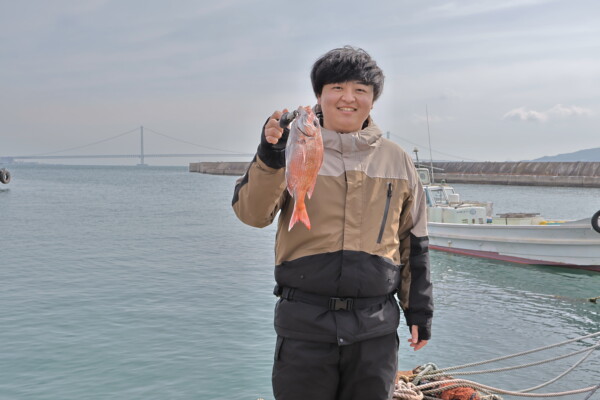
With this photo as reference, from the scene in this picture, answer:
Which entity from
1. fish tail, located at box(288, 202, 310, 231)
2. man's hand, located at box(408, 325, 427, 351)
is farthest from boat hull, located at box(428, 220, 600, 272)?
fish tail, located at box(288, 202, 310, 231)

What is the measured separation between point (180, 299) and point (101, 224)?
17.4 metres

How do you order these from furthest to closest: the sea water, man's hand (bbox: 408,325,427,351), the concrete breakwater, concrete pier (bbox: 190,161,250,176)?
concrete pier (bbox: 190,161,250,176), the concrete breakwater, the sea water, man's hand (bbox: 408,325,427,351)

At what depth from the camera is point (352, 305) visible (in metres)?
2.55

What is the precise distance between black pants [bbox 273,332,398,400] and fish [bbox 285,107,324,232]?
623mm

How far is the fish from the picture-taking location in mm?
2150

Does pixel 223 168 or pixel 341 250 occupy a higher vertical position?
pixel 223 168

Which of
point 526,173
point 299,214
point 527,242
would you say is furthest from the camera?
point 526,173

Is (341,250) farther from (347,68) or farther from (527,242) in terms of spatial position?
(527,242)

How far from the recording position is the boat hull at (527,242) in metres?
15.8

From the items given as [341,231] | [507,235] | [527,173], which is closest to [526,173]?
[527,173]

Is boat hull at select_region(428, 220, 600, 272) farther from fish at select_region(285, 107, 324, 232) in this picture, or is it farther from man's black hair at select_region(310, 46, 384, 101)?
fish at select_region(285, 107, 324, 232)

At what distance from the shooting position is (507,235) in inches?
680

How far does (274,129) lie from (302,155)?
0.59 feet

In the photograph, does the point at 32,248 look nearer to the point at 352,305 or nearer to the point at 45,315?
the point at 45,315
